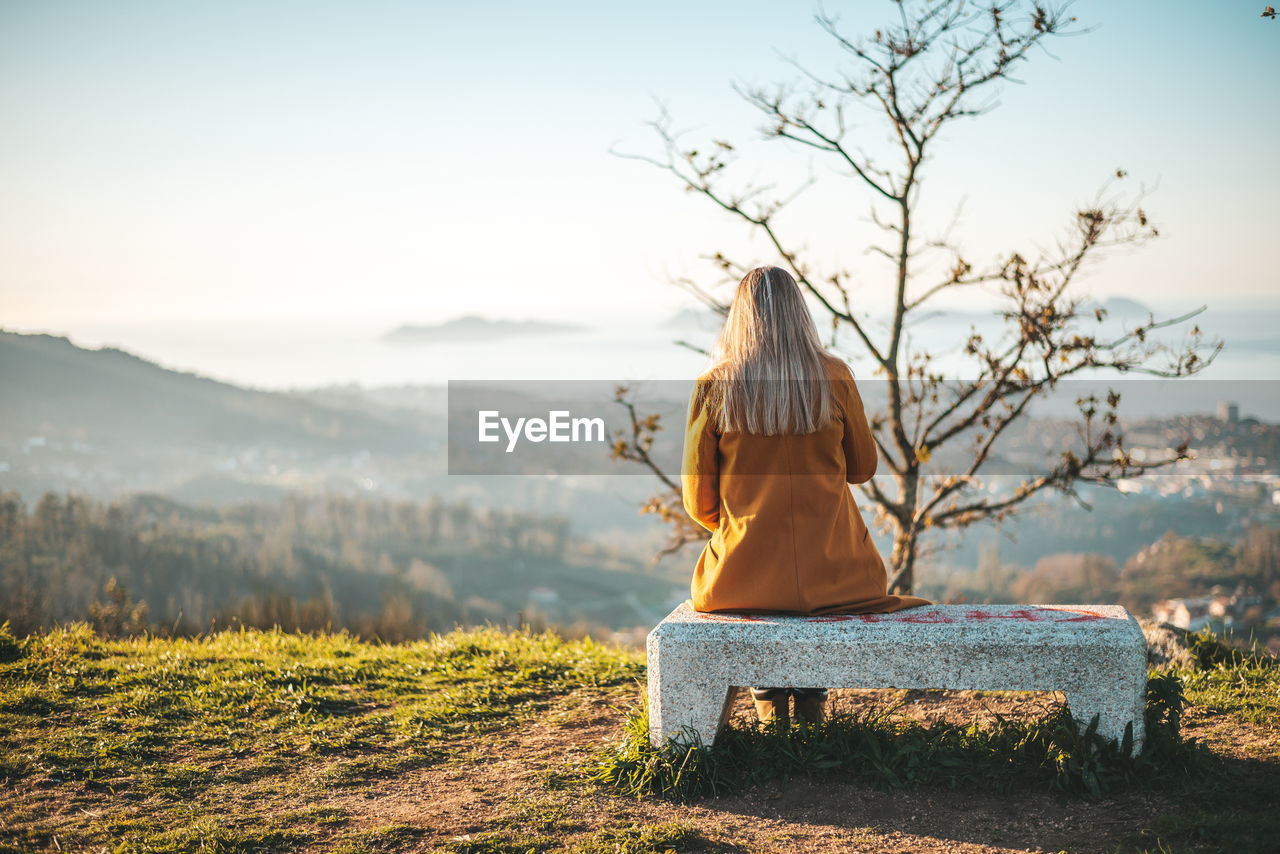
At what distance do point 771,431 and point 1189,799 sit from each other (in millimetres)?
2191

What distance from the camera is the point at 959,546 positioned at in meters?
8.45

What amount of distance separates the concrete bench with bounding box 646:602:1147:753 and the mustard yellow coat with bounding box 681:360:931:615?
A: 0.45 ft

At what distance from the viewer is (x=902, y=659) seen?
3732mm

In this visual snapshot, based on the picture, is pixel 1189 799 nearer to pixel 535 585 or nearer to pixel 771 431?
pixel 771 431

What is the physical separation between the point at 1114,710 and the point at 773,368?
201cm

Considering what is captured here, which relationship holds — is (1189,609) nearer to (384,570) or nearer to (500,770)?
(500,770)

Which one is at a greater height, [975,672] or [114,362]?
[114,362]

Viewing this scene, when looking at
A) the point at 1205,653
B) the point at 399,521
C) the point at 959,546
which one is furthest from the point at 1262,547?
the point at 399,521

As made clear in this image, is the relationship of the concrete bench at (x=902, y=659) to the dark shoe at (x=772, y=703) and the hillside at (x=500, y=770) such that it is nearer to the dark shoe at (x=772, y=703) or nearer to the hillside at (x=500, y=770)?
the hillside at (x=500, y=770)

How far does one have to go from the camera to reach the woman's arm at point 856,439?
13.3ft

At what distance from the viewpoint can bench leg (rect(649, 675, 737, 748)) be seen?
3.85 metres

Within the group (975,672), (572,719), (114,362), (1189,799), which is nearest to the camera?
(1189,799)

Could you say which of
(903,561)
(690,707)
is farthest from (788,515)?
(903,561)

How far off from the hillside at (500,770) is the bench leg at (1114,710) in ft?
0.48
